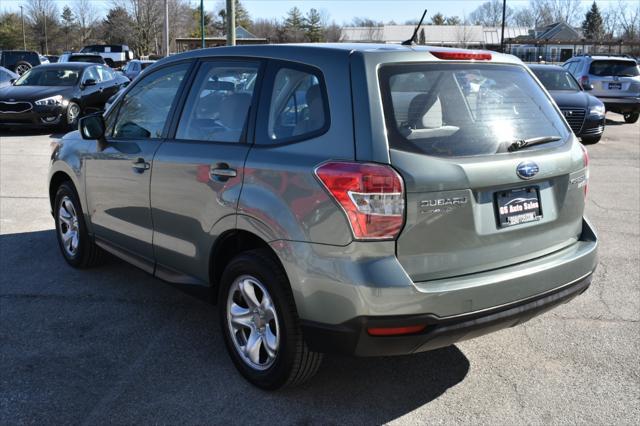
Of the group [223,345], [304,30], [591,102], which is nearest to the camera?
[223,345]

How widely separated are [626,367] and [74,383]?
3.11 meters

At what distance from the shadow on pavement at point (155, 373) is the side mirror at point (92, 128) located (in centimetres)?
118

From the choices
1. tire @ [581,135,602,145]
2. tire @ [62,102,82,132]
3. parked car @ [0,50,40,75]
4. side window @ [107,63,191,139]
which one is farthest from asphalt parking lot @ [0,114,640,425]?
parked car @ [0,50,40,75]

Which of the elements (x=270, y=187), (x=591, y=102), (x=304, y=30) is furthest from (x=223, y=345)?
(x=304, y=30)

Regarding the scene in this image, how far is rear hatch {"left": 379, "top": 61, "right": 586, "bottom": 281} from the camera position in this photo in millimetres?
2984

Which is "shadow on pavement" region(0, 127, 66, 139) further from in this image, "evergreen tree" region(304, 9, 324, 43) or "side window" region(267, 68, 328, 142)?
"evergreen tree" region(304, 9, 324, 43)

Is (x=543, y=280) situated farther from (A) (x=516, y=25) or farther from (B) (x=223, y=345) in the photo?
(A) (x=516, y=25)

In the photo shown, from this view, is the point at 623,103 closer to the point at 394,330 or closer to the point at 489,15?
the point at 394,330

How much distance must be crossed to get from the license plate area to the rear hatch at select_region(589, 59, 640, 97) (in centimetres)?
1656

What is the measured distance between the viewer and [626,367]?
150 inches

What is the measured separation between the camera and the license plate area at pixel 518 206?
3215mm

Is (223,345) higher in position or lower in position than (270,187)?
Result: lower

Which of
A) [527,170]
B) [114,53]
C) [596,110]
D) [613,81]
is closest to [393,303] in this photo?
[527,170]

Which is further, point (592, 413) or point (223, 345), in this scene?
point (223, 345)
